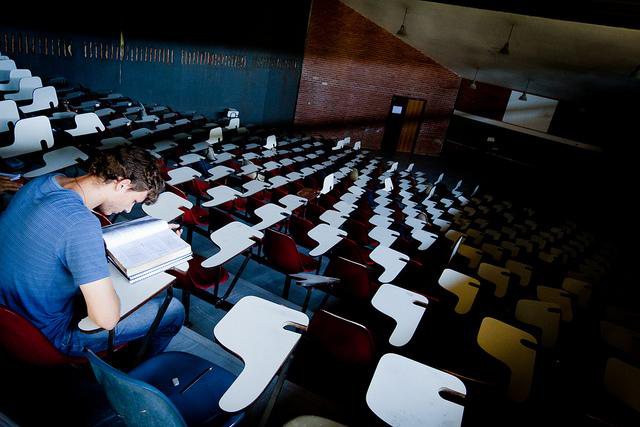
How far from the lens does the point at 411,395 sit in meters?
1.62

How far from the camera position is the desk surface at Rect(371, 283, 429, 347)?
7.43 ft

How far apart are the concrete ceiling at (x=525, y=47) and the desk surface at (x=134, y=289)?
841 centimetres

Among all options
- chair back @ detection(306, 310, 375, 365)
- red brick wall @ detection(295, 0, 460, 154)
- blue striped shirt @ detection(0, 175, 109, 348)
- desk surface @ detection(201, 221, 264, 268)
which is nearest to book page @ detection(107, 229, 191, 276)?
blue striped shirt @ detection(0, 175, 109, 348)

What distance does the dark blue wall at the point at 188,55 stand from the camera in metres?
Result: 7.24

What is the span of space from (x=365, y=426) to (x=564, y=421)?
5.49ft

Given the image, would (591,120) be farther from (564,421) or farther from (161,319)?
(161,319)

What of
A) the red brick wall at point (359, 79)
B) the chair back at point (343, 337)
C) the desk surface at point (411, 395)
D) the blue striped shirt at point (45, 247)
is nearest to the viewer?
the blue striped shirt at point (45, 247)

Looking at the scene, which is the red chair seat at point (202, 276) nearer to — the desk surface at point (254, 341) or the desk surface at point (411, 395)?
the desk surface at point (254, 341)

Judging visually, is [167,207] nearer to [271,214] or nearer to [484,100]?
[271,214]

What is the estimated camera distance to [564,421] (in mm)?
2771

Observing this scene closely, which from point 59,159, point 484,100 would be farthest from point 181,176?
point 484,100

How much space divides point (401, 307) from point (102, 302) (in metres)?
1.81

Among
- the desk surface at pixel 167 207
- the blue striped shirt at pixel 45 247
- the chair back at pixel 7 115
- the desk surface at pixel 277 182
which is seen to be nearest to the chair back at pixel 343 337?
Answer: the blue striped shirt at pixel 45 247

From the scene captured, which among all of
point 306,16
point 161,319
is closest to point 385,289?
point 161,319
